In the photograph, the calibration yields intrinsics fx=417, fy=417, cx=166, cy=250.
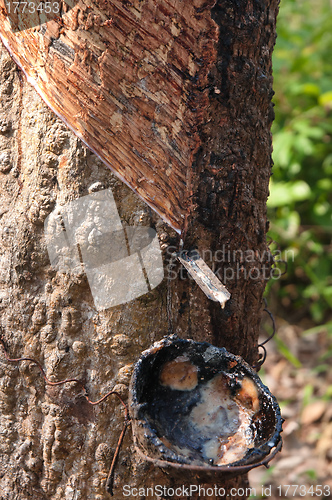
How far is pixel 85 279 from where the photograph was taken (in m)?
1.02

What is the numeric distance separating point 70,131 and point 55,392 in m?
0.65

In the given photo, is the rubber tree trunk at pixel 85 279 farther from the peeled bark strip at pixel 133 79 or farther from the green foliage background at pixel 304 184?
the green foliage background at pixel 304 184

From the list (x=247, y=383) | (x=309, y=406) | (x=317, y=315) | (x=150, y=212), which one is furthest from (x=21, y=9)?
(x=317, y=315)

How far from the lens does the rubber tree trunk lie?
1.01 m

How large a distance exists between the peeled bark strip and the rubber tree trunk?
1.4 inches

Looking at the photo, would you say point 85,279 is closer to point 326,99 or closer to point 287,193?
point 287,193

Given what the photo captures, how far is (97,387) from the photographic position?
1.04 metres

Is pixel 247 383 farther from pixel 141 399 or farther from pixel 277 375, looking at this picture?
pixel 277 375

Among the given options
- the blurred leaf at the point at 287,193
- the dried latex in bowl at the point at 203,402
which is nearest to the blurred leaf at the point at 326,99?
the blurred leaf at the point at 287,193

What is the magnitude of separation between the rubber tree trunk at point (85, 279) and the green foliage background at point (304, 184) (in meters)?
2.00

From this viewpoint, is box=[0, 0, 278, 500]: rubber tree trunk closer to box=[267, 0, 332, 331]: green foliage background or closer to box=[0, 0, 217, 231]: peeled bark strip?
box=[0, 0, 217, 231]: peeled bark strip

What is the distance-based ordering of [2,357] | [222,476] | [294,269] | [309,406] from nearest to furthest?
[222,476] < [2,357] < [309,406] < [294,269]

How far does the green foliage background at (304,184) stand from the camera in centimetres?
304

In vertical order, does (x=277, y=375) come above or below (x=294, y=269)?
below
